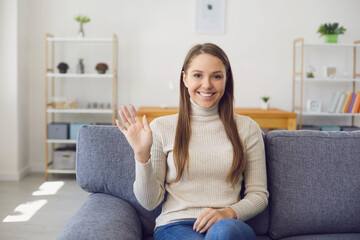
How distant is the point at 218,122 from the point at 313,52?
10.1 ft

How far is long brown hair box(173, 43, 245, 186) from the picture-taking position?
153cm

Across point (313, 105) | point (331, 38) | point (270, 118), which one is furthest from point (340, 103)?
point (270, 118)

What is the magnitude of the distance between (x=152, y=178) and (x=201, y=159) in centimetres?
20

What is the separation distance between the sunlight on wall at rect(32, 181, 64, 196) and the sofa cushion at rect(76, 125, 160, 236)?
204 centimetres

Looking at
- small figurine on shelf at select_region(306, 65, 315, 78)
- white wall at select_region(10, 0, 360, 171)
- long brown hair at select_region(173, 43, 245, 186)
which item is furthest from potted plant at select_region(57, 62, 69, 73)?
long brown hair at select_region(173, 43, 245, 186)

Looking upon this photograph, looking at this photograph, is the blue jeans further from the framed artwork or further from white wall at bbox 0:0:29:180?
the framed artwork

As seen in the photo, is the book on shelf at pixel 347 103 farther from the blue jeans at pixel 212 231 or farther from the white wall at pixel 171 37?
the blue jeans at pixel 212 231

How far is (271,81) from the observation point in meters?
4.34

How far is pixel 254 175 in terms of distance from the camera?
5.27 feet

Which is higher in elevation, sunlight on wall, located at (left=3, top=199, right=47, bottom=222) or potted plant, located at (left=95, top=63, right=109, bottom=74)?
potted plant, located at (left=95, top=63, right=109, bottom=74)

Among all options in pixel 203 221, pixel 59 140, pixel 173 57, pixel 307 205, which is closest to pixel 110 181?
pixel 203 221

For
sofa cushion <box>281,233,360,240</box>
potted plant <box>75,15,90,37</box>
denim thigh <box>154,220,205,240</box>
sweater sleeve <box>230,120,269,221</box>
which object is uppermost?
potted plant <box>75,15,90,37</box>

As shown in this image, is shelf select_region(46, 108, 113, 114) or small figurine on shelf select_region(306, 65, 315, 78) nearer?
shelf select_region(46, 108, 113, 114)

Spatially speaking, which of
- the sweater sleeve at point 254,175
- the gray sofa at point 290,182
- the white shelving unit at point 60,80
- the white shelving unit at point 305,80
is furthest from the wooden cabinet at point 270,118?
the sweater sleeve at point 254,175
